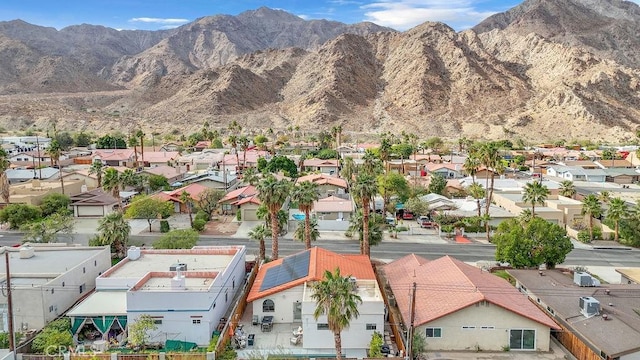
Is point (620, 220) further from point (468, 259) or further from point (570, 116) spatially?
point (570, 116)

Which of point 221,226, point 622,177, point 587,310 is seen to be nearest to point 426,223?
point 221,226

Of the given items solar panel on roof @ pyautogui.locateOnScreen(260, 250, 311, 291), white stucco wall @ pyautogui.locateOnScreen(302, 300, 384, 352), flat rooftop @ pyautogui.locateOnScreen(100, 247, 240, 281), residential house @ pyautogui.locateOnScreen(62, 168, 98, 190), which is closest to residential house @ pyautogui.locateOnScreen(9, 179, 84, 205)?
residential house @ pyautogui.locateOnScreen(62, 168, 98, 190)

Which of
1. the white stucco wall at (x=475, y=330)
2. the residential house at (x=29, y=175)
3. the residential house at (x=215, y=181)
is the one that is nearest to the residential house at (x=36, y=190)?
the residential house at (x=29, y=175)

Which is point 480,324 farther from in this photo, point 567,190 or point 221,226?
point 567,190

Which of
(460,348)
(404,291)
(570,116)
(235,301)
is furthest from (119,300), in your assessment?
(570,116)

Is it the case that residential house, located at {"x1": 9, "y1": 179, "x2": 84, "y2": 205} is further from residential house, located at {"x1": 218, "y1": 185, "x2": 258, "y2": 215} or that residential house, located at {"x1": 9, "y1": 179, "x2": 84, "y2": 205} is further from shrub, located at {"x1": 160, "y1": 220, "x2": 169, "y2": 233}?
residential house, located at {"x1": 218, "y1": 185, "x2": 258, "y2": 215}

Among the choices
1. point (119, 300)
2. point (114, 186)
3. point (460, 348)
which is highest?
point (114, 186)
